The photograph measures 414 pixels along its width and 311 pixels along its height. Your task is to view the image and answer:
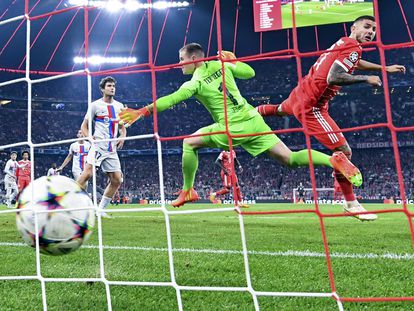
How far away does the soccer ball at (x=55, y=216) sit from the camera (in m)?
2.64

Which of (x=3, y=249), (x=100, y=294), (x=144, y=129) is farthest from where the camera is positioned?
(x=144, y=129)

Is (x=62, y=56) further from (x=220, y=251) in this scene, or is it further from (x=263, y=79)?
(x=220, y=251)

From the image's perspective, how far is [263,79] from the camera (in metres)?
29.4

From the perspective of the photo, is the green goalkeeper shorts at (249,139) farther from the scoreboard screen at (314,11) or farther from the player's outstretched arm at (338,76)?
the scoreboard screen at (314,11)

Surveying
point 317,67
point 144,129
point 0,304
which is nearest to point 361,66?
point 317,67

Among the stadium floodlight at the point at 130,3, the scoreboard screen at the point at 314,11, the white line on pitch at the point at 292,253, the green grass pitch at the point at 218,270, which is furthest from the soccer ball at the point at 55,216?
the scoreboard screen at the point at 314,11

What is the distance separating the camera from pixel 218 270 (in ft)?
10.5

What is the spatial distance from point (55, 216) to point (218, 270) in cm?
117

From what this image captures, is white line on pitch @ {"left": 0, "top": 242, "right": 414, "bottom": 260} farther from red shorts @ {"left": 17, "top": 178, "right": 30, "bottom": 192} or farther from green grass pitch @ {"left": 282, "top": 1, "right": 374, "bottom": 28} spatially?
green grass pitch @ {"left": 282, "top": 1, "right": 374, "bottom": 28}

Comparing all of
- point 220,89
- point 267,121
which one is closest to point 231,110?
point 220,89

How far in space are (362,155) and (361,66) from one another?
24065 millimetres

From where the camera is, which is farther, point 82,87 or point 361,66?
point 82,87

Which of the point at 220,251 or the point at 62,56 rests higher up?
the point at 62,56

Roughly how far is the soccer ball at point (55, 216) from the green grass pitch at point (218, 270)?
11.7 inches
